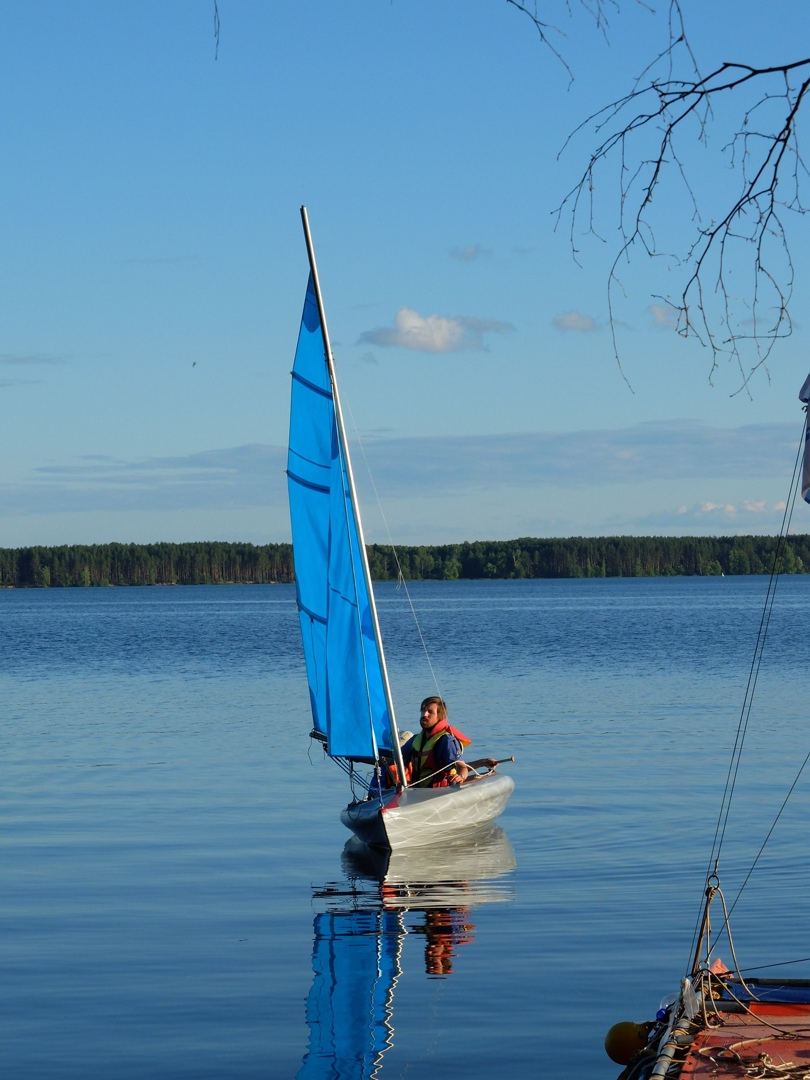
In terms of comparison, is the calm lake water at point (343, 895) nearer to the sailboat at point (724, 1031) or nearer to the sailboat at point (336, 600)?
the sailboat at point (336, 600)

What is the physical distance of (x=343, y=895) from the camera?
13.3 metres

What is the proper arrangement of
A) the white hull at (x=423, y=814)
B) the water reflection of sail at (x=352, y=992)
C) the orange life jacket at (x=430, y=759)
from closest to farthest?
1. the water reflection of sail at (x=352, y=992)
2. the white hull at (x=423, y=814)
3. the orange life jacket at (x=430, y=759)

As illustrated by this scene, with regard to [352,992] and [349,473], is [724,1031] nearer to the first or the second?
[352,992]

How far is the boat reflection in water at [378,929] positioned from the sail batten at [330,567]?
1.50m

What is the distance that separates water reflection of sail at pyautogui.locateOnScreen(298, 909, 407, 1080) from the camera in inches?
336

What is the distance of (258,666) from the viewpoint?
45.4 meters

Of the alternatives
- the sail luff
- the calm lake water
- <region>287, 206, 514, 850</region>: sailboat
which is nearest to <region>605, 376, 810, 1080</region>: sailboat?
the calm lake water

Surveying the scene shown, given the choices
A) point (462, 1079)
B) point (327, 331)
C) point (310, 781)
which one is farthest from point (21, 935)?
point (310, 781)

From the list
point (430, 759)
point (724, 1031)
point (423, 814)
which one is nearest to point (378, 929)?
point (423, 814)

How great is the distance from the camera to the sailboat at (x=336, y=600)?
612 inches

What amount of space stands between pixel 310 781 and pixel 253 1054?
12.4 meters

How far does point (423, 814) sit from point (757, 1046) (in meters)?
8.58

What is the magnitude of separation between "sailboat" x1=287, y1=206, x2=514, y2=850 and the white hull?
0.02m

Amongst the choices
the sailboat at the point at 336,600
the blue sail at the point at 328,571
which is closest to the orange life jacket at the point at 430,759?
the sailboat at the point at 336,600
